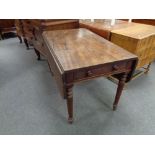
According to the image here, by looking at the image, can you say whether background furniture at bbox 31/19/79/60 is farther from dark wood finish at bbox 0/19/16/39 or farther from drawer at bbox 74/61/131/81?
dark wood finish at bbox 0/19/16/39

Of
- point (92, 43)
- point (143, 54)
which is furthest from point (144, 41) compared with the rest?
point (92, 43)

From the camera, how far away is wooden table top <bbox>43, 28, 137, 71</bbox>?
1.05m

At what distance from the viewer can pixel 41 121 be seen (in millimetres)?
1458

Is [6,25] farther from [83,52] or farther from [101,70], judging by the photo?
[101,70]

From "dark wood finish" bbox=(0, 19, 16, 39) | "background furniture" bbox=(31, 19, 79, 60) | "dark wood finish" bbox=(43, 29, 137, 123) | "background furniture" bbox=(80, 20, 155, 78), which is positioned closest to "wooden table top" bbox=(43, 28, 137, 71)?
"dark wood finish" bbox=(43, 29, 137, 123)

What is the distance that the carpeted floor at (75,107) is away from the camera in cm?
139

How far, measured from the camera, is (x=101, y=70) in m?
1.10

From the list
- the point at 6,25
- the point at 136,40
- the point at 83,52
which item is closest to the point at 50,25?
the point at 83,52

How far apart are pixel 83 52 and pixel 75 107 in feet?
2.51

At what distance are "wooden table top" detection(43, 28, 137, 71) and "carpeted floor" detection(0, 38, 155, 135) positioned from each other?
75 cm

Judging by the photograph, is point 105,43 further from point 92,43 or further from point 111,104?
point 111,104

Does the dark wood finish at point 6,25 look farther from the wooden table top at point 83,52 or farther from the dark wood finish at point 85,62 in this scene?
the dark wood finish at point 85,62

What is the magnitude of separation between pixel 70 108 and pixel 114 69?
0.57 meters

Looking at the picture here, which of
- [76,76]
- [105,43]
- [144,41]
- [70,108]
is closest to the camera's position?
[76,76]
